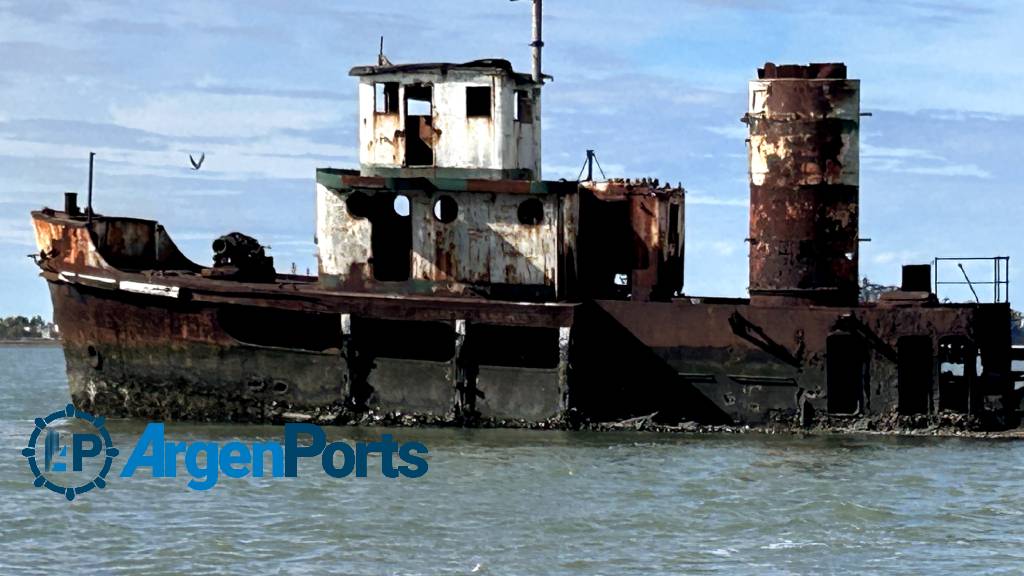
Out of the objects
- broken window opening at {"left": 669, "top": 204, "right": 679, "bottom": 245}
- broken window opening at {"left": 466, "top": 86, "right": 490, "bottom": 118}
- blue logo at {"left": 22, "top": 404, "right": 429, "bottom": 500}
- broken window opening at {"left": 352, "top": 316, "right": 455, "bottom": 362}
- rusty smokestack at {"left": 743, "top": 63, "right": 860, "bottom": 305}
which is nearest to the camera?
blue logo at {"left": 22, "top": 404, "right": 429, "bottom": 500}

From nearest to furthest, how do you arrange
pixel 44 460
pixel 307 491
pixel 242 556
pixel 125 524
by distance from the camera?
pixel 242 556, pixel 125 524, pixel 307 491, pixel 44 460

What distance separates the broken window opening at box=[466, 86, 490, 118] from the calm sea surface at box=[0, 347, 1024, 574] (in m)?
4.41

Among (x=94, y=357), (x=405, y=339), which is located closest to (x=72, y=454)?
(x=94, y=357)

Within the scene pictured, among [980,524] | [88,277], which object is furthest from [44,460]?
[980,524]

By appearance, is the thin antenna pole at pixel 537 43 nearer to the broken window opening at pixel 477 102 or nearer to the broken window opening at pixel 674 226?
the broken window opening at pixel 477 102

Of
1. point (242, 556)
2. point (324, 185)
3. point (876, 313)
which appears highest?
point (324, 185)

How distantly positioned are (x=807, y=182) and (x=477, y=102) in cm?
457

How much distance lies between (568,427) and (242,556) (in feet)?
24.8

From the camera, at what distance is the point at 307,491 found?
1861 centimetres

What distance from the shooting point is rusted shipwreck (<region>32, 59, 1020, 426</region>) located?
22109mm

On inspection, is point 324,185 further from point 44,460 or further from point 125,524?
point 125,524

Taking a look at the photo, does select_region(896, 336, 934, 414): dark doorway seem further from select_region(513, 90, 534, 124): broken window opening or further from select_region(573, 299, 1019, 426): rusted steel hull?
select_region(513, 90, 534, 124): broken window opening

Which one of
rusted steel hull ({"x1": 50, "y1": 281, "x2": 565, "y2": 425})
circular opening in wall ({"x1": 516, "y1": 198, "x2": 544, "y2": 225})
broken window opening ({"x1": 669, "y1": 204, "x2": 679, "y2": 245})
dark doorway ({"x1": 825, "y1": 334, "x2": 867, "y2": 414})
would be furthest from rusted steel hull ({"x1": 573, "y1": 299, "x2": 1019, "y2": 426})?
broken window opening ({"x1": 669, "y1": 204, "x2": 679, "y2": 245})

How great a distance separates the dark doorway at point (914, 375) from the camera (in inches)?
869
